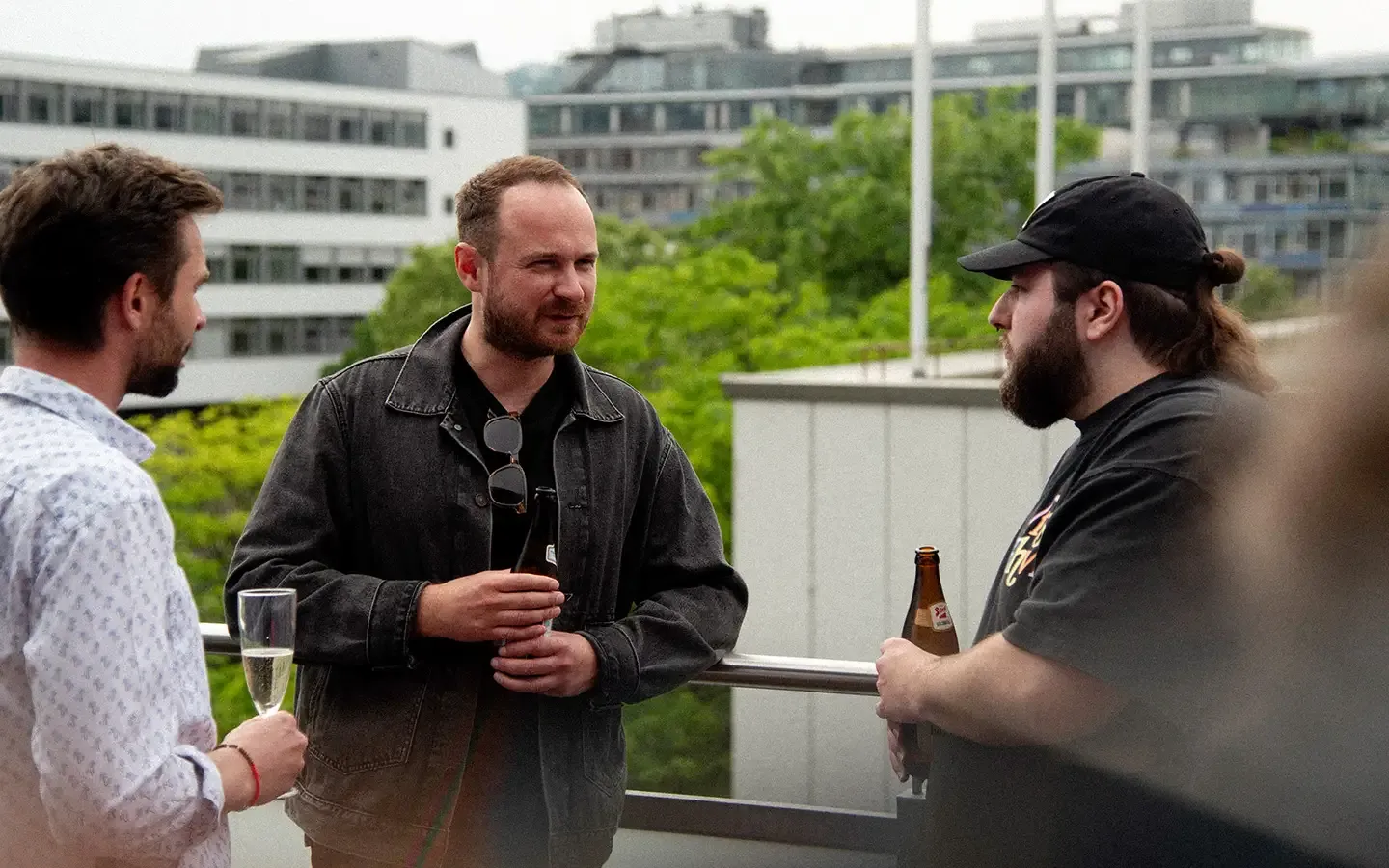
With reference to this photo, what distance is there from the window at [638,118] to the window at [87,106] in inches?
1953

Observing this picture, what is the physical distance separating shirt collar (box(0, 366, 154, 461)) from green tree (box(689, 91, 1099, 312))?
A: 157 feet

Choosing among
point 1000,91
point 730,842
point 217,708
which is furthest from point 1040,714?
point 1000,91

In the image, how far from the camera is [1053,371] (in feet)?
9.89

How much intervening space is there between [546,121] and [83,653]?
124m

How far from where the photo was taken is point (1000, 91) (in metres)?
57.4

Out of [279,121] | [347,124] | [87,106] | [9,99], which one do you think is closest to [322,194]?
[347,124]

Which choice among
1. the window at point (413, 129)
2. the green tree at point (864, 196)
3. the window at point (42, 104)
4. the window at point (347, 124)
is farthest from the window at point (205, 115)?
the green tree at point (864, 196)

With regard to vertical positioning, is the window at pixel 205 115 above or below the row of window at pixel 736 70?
below

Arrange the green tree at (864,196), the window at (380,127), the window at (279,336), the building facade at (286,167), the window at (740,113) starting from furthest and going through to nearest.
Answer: the window at (740,113) < the window at (380,127) < the window at (279,336) < the building facade at (286,167) < the green tree at (864,196)

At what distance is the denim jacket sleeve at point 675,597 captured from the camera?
3.55 metres

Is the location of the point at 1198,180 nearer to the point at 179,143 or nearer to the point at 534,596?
the point at 179,143

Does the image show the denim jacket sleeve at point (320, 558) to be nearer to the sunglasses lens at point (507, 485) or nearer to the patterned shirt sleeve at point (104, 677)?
the sunglasses lens at point (507, 485)

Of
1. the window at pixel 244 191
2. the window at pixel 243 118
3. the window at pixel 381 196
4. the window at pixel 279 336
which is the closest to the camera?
the window at pixel 243 118

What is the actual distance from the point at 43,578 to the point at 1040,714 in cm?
144
